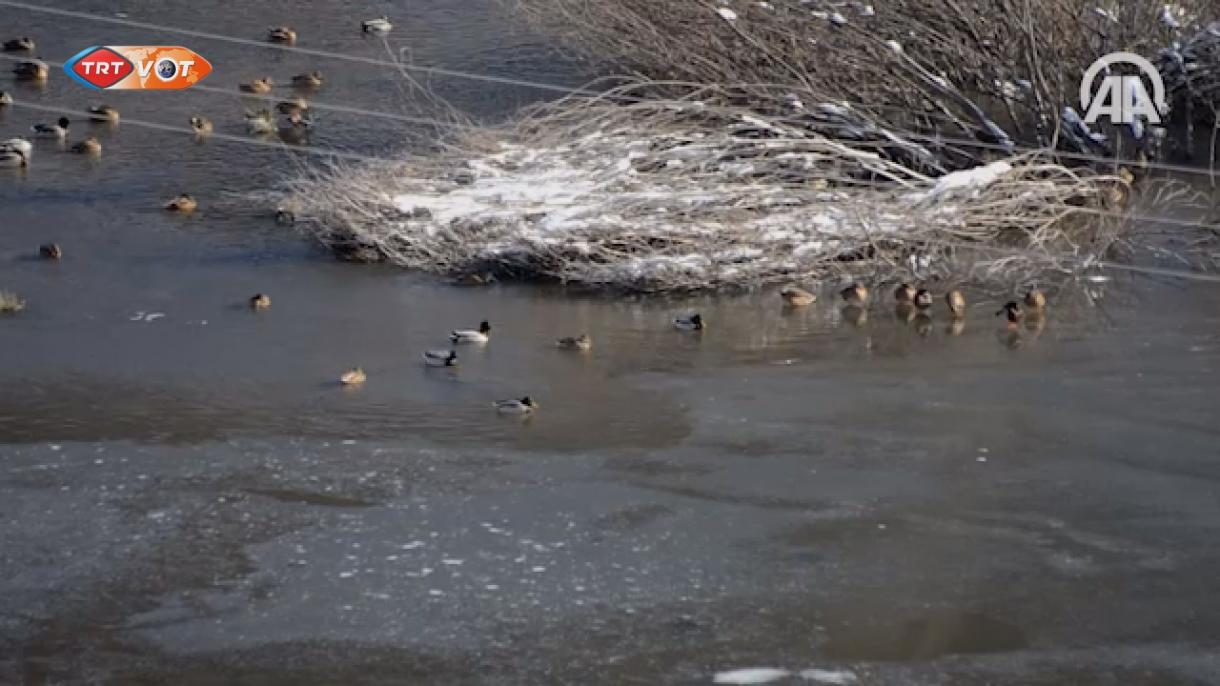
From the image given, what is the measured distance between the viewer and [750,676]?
27.2ft

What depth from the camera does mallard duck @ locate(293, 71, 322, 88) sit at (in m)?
19.0

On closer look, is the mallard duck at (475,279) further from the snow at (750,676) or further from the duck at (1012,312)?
the snow at (750,676)

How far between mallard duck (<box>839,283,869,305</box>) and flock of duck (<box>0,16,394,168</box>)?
5.97m

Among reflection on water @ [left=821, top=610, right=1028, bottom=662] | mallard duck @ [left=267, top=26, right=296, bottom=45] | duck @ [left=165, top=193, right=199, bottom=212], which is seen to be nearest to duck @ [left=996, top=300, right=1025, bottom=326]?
reflection on water @ [left=821, top=610, right=1028, bottom=662]

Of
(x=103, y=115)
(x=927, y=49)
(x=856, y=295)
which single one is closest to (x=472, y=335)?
(x=856, y=295)

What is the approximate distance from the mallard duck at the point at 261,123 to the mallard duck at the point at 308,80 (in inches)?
50.6

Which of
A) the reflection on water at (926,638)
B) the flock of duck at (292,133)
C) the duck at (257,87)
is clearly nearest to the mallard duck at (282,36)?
the flock of duck at (292,133)

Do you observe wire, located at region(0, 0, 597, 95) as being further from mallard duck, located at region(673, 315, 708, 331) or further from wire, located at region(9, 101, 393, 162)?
mallard duck, located at region(673, 315, 708, 331)

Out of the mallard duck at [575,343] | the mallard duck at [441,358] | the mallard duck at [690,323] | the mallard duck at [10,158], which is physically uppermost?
the mallard duck at [10,158]

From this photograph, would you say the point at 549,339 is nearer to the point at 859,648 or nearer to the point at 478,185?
the point at 478,185

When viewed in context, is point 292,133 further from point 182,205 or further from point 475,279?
point 475,279

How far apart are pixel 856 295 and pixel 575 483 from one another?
11.6ft

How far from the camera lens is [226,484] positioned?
34.1 ft

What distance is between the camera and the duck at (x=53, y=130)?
688 inches
